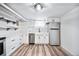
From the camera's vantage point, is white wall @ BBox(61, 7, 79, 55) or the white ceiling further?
white wall @ BBox(61, 7, 79, 55)

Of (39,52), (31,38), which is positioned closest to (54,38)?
(31,38)

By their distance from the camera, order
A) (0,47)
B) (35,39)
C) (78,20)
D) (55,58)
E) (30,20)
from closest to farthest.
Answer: (55,58), (0,47), (78,20), (35,39), (30,20)

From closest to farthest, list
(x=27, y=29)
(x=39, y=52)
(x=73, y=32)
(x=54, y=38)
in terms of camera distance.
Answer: (x=73, y=32)
(x=39, y=52)
(x=54, y=38)
(x=27, y=29)

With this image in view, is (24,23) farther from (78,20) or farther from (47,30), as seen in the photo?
(78,20)

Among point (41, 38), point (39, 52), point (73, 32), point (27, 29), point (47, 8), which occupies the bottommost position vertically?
point (39, 52)

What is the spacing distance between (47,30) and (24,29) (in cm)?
191

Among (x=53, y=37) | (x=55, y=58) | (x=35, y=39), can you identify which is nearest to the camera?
Result: (x=55, y=58)

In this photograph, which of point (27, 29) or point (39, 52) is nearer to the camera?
point (39, 52)

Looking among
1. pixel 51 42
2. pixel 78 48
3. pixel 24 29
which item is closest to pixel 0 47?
pixel 78 48

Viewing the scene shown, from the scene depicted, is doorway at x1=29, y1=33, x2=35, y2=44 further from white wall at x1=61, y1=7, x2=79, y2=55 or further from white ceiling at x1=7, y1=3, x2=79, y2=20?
white wall at x1=61, y1=7, x2=79, y2=55

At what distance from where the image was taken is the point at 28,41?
27.3ft

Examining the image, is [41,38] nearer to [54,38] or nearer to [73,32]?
[54,38]


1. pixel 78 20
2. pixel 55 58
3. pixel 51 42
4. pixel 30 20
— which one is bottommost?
pixel 51 42

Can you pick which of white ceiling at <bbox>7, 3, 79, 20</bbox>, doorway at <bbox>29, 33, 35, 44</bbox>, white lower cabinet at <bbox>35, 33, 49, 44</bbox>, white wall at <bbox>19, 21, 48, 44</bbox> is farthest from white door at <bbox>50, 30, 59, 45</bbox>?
white ceiling at <bbox>7, 3, 79, 20</bbox>
